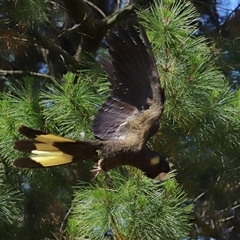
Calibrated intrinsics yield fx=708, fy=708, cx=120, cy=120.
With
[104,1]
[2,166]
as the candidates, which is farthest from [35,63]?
[2,166]

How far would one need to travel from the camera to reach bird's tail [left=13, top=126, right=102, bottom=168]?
4.54 ft

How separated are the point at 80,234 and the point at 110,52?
438 mm

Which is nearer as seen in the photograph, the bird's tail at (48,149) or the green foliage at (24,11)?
the bird's tail at (48,149)

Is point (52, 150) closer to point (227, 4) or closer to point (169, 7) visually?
point (169, 7)

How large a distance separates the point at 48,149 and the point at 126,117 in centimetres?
22

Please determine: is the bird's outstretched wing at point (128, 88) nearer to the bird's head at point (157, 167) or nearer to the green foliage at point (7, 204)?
the bird's head at point (157, 167)

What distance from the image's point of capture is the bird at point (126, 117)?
1.45 metres

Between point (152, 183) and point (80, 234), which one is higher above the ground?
point (152, 183)

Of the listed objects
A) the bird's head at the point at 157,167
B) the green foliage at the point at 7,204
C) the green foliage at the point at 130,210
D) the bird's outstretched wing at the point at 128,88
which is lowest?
the green foliage at the point at 7,204

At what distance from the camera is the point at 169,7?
1.75 m

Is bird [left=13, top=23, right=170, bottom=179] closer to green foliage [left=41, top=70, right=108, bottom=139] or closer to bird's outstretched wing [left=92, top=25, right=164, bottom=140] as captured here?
bird's outstretched wing [left=92, top=25, right=164, bottom=140]

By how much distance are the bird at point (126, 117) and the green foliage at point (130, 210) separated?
0.31 ft

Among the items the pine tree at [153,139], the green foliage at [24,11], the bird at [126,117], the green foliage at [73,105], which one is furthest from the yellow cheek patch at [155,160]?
the green foliage at [24,11]

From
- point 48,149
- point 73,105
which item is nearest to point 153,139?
point 73,105
